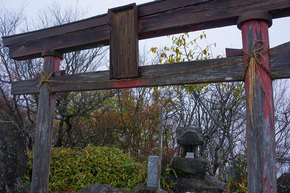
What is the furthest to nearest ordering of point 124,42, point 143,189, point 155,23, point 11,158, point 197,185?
point 197,185
point 143,189
point 11,158
point 124,42
point 155,23

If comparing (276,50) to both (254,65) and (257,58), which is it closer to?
(257,58)

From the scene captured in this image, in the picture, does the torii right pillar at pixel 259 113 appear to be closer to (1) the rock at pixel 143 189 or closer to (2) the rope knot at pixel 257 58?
(2) the rope knot at pixel 257 58

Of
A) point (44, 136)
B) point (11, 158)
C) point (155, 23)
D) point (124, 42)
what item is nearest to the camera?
point (155, 23)

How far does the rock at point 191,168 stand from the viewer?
5.53 meters

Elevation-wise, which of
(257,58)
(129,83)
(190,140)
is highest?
(257,58)

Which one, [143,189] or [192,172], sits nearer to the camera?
[143,189]

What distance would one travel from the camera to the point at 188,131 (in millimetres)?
5828

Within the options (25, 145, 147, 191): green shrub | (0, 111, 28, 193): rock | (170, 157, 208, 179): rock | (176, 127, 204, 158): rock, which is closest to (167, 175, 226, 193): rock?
(170, 157, 208, 179): rock

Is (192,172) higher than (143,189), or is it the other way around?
(192,172)

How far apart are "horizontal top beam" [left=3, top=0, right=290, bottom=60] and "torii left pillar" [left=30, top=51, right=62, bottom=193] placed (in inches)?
13.1

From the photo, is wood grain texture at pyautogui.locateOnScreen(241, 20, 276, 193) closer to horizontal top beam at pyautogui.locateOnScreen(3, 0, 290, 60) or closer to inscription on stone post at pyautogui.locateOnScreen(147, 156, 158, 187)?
horizontal top beam at pyautogui.locateOnScreen(3, 0, 290, 60)

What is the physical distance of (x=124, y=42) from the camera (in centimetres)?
305

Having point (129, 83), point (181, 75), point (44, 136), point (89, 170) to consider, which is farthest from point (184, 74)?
point (89, 170)

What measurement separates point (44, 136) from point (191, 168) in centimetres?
366
